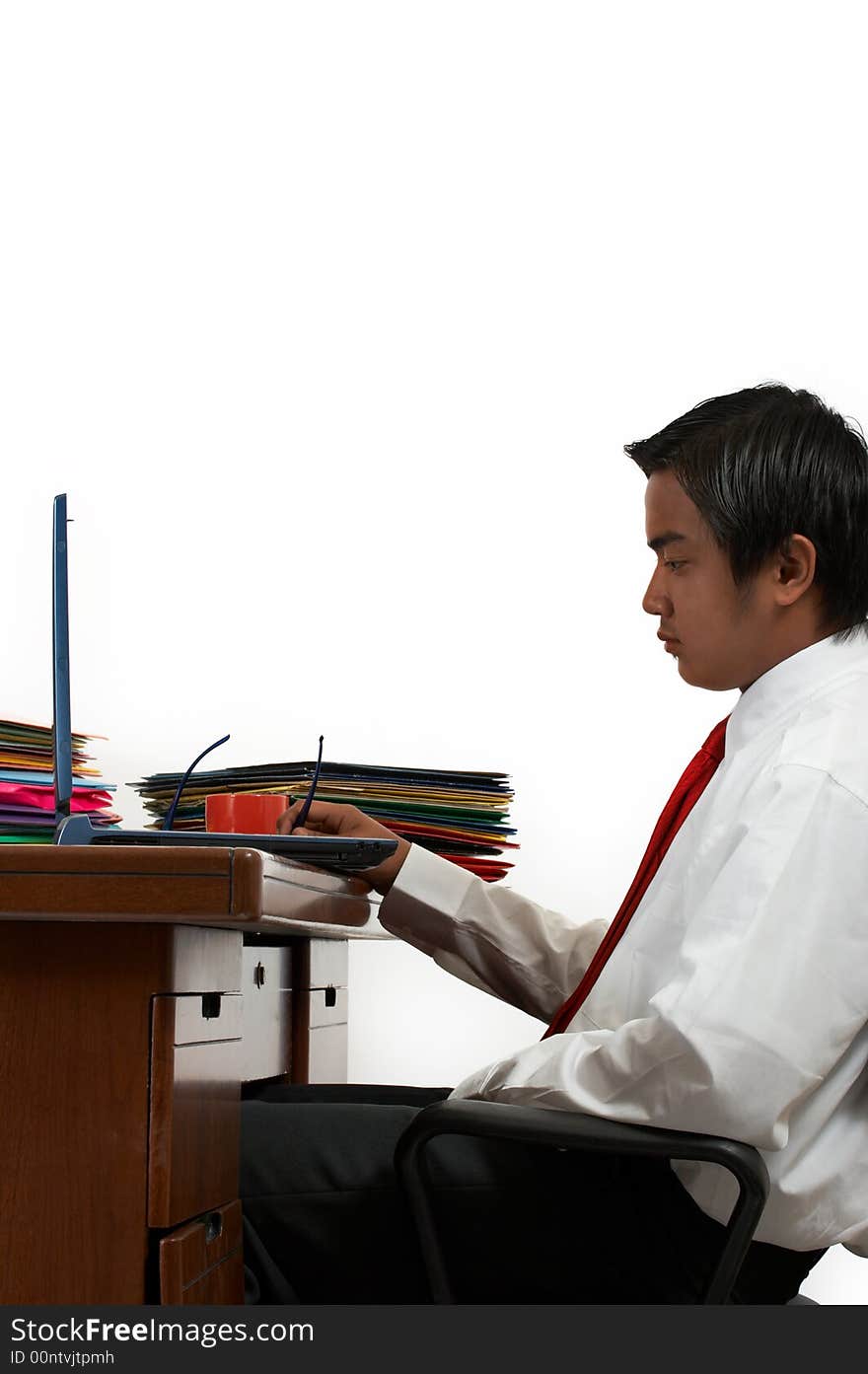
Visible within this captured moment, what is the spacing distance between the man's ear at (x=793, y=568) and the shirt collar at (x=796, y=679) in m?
0.05

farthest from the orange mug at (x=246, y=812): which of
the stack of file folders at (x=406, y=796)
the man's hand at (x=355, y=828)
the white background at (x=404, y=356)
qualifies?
the white background at (x=404, y=356)

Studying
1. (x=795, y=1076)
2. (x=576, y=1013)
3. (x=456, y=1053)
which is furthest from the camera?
(x=456, y=1053)

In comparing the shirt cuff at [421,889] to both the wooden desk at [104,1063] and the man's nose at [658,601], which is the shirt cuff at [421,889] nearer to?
the man's nose at [658,601]

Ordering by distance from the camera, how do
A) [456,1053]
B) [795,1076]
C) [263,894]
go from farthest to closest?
1. [456,1053]
2. [795,1076]
3. [263,894]

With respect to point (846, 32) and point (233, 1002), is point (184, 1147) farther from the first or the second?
point (846, 32)

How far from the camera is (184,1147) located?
2.51ft

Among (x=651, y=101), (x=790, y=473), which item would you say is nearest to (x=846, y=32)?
(x=651, y=101)

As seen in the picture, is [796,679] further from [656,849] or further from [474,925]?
[474,925]

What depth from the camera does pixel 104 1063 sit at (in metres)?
0.74

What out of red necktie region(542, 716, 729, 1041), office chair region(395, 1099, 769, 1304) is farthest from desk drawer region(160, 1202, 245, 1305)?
red necktie region(542, 716, 729, 1041)

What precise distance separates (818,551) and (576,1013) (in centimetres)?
46

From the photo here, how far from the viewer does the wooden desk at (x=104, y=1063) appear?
2.28ft

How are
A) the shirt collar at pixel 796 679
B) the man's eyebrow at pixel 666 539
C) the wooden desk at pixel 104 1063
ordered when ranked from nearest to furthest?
the wooden desk at pixel 104 1063
the shirt collar at pixel 796 679
the man's eyebrow at pixel 666 539

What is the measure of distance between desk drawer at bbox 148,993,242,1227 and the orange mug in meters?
0.43
